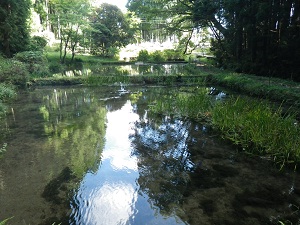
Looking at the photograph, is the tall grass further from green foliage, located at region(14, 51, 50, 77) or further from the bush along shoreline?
green foliage, located at region(14, 51, 50, 77)

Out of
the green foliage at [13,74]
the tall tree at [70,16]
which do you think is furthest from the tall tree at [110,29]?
the green foliage at [13,74]

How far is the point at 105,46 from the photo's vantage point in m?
29.6

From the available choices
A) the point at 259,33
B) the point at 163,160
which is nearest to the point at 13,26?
the point at 259,33

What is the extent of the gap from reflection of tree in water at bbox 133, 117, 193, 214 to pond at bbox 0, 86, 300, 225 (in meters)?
0.02

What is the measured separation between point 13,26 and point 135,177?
15.5 metres

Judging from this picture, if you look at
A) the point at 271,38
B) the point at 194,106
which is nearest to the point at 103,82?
the point at 194,106

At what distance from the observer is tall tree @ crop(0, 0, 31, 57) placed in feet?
47.4

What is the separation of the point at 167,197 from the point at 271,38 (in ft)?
35.4

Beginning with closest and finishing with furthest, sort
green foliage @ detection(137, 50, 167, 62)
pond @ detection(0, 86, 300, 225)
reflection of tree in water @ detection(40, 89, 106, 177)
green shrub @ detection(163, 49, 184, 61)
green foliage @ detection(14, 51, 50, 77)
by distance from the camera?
pond @ detection(0, 86, 300, 225), reflection of tree in water @ detection(40, 89, 106, 177), green foliage @ detection(14, 51, 50, 77), green foliage @ detection(137, 50, 167, 62), green shrub @ detection(163, 49, 184, 61)

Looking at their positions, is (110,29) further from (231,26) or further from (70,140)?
(70,140)

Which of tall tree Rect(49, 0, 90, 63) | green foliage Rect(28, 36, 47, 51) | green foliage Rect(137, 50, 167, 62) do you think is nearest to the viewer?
green foliage Rect(28, 36, 47, 51)

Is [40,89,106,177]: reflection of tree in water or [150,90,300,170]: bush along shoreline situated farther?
[40,89,106,177]: reflection of tree in water

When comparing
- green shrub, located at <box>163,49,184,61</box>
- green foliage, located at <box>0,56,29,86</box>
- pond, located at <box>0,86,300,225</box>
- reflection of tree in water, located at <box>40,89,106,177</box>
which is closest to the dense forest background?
green shrub, located at <box>163,49,184,61</box>

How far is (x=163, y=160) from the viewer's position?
4547mm
